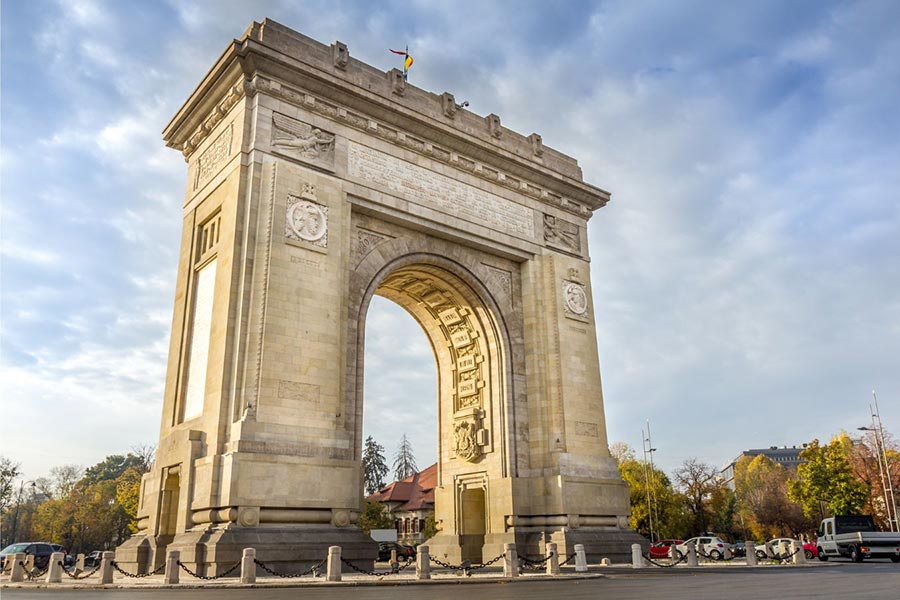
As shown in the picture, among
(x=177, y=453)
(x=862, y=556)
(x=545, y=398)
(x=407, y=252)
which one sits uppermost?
(x=407, y=252)

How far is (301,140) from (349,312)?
544 centimetres

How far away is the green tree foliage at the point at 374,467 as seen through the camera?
78.1 m

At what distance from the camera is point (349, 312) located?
860 inches

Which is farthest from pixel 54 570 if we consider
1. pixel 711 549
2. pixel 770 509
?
pixel 770 509

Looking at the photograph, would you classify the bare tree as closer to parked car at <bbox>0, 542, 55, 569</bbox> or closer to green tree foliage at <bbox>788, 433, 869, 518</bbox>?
green tree foliage at <bbox>788, 433, 869, 518</bbox>

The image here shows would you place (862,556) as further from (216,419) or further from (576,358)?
(216,419)

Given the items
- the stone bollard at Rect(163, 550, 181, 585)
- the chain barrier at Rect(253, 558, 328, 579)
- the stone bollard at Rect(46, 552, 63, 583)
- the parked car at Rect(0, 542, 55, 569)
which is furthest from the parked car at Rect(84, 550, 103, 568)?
the stone bollard at Rect(163, 550, 181, 585)

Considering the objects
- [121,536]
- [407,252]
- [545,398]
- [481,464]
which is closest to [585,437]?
[545,398]

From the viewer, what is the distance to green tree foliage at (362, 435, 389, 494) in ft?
256

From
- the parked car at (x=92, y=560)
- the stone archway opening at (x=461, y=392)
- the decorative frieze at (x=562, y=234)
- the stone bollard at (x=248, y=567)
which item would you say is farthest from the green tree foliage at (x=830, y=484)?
the stone bollard at (x=248, y=567)

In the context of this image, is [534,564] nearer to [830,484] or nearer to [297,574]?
[297,574]

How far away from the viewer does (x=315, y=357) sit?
65.2ft

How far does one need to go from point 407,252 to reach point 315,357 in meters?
5.72

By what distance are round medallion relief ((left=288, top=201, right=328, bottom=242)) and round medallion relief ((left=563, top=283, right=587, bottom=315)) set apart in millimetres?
10520
